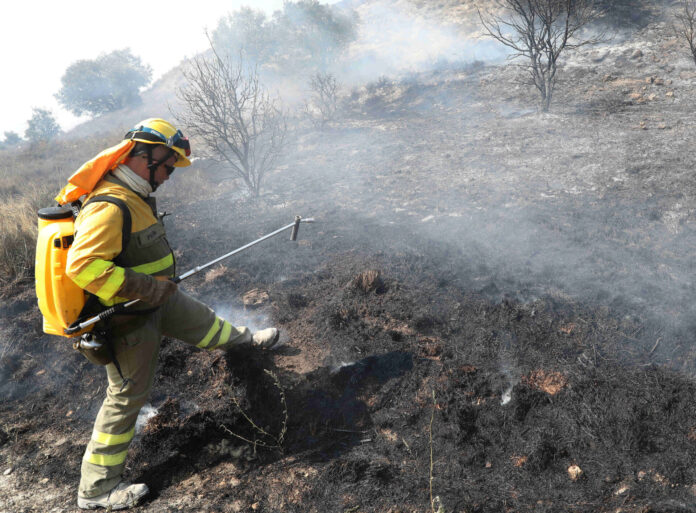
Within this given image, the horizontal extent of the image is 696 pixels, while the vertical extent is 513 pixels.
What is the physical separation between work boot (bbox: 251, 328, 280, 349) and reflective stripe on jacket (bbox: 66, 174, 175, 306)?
4.03ft

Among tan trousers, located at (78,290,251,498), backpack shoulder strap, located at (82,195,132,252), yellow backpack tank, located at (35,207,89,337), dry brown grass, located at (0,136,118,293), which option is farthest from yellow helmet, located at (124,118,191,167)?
dry brown grass, located at (0,136,118,293)

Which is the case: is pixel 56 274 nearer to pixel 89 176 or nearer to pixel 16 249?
pixel 89 176

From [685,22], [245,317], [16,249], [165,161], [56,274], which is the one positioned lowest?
[245,317]

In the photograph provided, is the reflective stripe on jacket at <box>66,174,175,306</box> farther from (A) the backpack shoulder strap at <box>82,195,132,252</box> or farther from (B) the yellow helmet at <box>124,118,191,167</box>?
(B) the yellow helmet at <box>124,118,191,167</box>

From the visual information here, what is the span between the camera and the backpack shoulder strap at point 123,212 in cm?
204

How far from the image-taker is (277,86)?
23.8 m

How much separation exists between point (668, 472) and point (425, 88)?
13.7 metres

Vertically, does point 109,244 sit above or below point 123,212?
below

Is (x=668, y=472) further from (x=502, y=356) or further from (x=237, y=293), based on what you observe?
(x=237, y=293)

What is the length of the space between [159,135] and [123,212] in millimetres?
528

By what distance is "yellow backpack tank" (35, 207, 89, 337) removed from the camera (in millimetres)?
2020

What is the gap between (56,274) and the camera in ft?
6.60

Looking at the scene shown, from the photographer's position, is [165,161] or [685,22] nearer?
[165,161]

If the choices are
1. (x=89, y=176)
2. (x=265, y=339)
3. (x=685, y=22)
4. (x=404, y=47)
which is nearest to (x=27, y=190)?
(x=265, y=339)
